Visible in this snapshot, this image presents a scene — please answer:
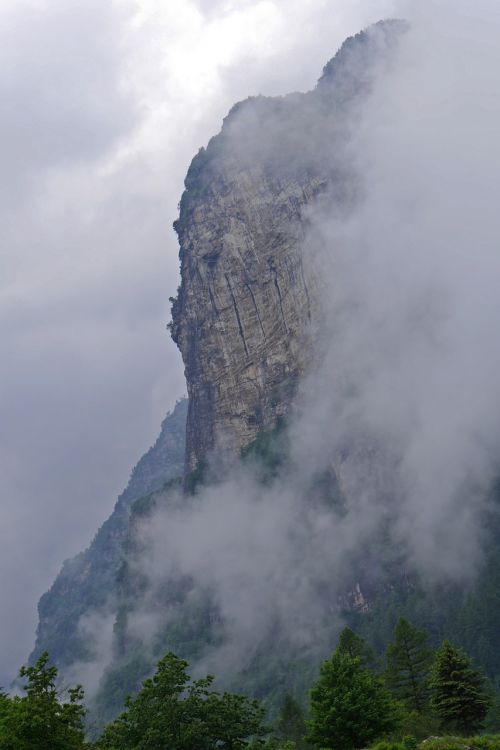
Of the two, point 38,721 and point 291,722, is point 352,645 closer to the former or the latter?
point 291,722

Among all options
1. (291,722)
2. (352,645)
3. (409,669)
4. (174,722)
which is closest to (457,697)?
(409,669)

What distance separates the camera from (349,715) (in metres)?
43.8

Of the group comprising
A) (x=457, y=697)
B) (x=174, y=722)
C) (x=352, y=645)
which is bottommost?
(x=174, y=722)

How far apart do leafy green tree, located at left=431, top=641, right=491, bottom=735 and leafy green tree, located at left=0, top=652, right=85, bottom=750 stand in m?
26.5

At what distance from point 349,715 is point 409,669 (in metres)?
31.2

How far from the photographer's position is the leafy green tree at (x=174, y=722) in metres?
38.8

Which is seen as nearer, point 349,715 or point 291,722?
point 349,715

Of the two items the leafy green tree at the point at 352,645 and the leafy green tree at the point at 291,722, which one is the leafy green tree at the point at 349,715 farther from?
the leafy green tree at the point at 291,722

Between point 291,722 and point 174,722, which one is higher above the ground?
point 291,722

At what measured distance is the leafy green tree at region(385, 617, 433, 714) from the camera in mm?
69375

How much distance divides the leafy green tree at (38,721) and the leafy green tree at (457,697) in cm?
2652

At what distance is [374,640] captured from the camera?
544 ft

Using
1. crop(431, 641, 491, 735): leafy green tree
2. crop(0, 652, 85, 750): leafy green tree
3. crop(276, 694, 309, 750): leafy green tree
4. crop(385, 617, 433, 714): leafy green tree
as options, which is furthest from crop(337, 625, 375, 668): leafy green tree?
crop(0, 652, 85, 750): leafy green tree

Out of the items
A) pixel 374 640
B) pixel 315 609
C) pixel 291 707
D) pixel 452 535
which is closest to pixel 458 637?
pixel 374 640
